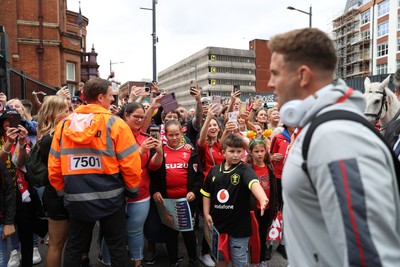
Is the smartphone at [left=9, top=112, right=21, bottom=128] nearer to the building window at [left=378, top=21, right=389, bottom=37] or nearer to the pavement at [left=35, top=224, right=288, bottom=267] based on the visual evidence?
the pavement at [left=35, top=224, right=288, bottom=267]

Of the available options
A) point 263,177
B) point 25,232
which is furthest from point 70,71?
point 263,177

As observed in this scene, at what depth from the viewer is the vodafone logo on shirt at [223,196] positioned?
150 inches

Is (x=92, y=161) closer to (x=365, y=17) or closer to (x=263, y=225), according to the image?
(x=263, y=225)

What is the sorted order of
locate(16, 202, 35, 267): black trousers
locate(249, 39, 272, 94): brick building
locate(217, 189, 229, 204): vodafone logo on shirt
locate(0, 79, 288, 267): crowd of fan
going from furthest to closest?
locate(249, 39, 272, 94): brick building < locate(16, 202, 35, 267): black trousers < locate(217, 189, 229, 204): vodafone logo on shirt < locate(0, 79, 288, 267): crowd of fan

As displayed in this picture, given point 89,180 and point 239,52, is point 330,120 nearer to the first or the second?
point 89,180

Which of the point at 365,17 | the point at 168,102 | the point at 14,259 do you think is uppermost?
the point at 365,17

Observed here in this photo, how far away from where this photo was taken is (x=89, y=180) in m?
3.18

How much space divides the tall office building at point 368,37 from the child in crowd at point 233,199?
47856 mm

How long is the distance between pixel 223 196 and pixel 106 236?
1.37m

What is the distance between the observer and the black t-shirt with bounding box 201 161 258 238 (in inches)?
147

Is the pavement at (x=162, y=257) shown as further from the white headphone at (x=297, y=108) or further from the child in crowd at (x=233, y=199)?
the white headphone at (x=297, y=108)

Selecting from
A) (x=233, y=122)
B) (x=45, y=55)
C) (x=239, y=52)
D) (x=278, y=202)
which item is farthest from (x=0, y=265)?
(x=239, y=52)

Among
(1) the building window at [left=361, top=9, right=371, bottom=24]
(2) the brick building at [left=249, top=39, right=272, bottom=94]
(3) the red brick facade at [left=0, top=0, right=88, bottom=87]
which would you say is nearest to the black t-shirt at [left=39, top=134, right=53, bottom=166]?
(3) the red brick facade at [left=0, top=0, right=88, bottom=87]

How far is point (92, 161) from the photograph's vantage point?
10.5ft
